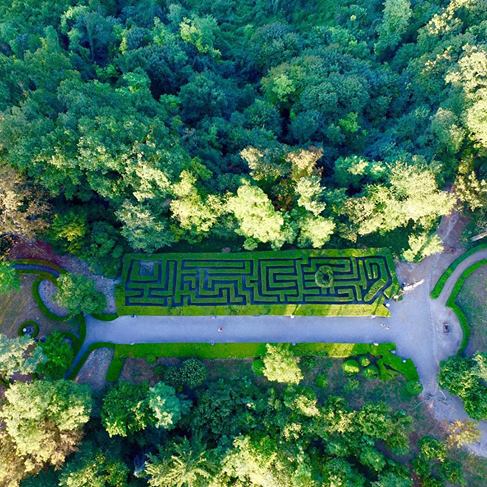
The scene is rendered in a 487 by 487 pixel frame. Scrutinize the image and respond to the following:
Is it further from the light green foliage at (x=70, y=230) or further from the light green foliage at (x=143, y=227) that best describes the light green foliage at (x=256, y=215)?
the light green foliage at (x=70, y=230)

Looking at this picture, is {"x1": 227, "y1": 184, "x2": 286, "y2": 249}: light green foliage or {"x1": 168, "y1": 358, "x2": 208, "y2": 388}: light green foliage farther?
{"x1": 227, "y1": 184, "x2": 286, "y2": 249}: light green foliage

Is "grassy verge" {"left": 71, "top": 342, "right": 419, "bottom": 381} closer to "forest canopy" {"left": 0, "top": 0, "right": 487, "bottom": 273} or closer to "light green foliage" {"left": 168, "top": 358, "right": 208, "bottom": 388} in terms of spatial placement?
"light green foliage" {"left": 168, "top": 358, "right": 208, "bottom": 388}

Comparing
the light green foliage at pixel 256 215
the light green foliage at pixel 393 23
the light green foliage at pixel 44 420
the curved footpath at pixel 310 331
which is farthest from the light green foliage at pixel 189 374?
the light green foliage at pixel 393 23

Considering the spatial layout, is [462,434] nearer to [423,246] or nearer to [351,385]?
[351,385]

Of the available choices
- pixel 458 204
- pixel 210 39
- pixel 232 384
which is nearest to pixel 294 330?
pixel 232 384

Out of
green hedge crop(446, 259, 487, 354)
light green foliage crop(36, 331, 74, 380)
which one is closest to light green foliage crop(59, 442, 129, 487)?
light green foliage crop(36, 331, 74, 380)

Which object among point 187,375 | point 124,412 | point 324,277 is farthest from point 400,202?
point 124,412

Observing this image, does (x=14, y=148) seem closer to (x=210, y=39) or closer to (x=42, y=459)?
(x=42, y=459)
